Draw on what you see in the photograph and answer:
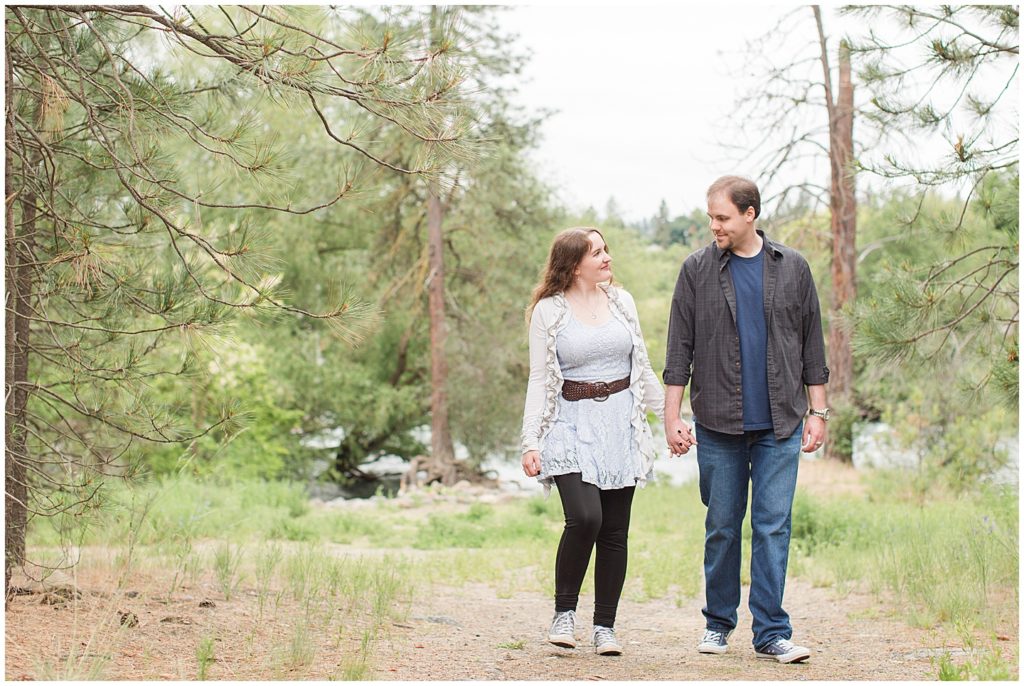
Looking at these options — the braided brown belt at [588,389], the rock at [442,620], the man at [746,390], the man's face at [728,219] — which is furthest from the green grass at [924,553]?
the rock at [442,620]

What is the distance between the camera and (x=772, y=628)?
13.0ft

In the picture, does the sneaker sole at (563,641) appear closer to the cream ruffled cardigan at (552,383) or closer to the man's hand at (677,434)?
the cream ruffled cardigan at (552,383)

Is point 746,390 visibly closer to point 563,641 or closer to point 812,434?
point 812,434

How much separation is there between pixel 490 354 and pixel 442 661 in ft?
40.1

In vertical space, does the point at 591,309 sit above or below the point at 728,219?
below

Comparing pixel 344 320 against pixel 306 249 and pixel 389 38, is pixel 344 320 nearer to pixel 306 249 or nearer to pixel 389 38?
pixel 389 38

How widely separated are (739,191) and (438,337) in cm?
1181

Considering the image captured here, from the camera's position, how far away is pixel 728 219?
401 centimetres

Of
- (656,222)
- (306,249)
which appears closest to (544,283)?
(306,249)

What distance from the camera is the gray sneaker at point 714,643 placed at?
409 centimetres

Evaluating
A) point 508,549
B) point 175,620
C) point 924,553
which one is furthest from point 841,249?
point 175,620

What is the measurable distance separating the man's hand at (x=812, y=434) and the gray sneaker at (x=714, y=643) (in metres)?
0.83

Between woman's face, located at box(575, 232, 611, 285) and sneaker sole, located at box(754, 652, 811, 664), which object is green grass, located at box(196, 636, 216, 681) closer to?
woman's face, located at box(575, 232, 611, 285)

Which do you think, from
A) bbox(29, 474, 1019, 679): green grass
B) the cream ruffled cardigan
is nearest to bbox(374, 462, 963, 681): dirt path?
bbox(29, 474, 1019, 679): green grass
